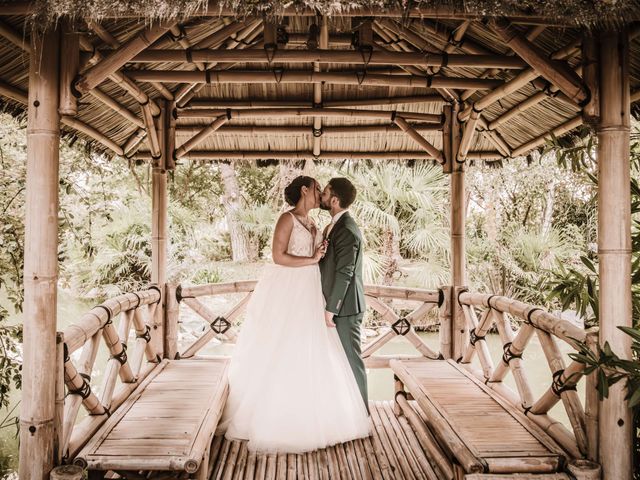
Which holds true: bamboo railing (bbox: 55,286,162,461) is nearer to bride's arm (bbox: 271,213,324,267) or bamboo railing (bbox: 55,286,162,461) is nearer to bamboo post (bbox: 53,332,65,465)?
bamboo post (bbox: 53,332,65,465)

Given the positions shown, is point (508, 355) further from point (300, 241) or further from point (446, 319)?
point (300, 241)

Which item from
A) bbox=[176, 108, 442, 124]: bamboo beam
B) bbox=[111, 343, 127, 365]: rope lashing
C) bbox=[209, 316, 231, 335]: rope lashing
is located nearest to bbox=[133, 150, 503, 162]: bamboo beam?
bbox=[176, 108, 442, 124]: bamboo beam

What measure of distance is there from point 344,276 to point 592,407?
1527mm

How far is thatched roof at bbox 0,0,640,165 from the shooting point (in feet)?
6.81

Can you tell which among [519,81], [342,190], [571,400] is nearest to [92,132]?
[342,190]

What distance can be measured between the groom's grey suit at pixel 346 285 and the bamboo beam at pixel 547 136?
139cm

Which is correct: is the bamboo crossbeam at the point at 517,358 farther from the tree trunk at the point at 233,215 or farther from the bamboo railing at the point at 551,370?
the tree trunk at the point at 233,215

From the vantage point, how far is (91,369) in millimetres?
2934

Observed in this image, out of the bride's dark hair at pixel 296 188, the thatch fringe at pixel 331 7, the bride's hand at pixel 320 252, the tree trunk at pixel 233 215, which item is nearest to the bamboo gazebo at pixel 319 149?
the thatch fringe at pixel 331 7

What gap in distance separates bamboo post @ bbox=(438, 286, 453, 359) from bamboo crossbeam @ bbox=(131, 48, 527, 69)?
2.07 meters

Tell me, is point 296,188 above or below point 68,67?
below

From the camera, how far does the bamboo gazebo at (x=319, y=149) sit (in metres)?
2.29

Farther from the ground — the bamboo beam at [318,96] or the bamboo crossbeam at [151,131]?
the bamboo beam at [318,96]

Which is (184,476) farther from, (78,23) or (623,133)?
(623,133)
